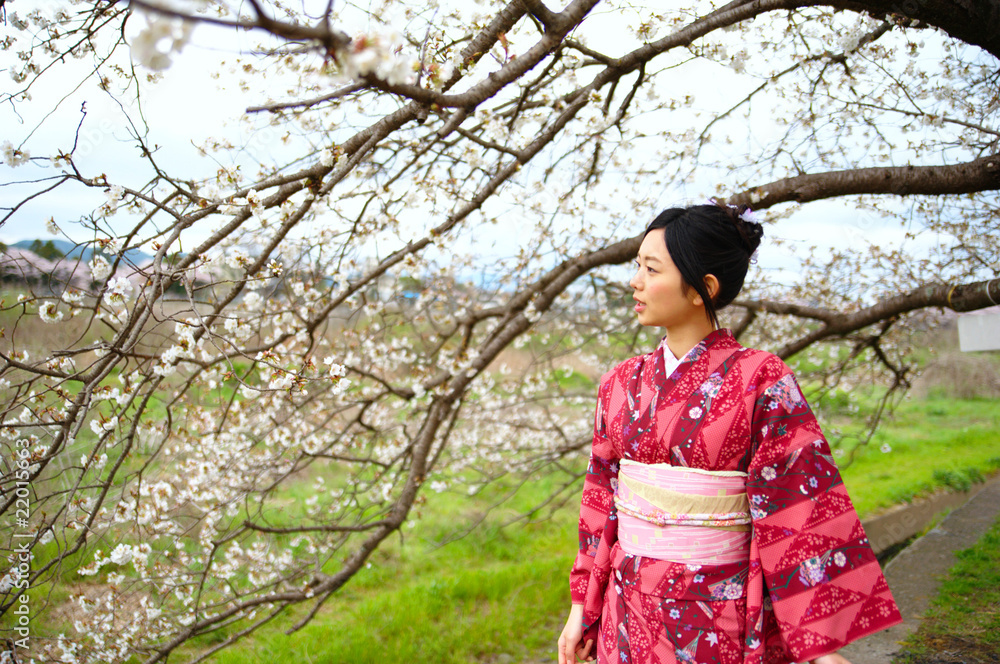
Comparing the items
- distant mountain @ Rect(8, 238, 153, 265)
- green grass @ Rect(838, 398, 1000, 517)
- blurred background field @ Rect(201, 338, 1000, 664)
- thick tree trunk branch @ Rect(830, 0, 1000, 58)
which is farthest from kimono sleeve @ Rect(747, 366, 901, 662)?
green grass @ Rect(838, 398, 1000, 517)

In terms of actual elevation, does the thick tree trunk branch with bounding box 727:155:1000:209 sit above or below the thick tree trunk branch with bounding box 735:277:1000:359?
above

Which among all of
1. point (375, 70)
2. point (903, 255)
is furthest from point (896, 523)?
point (375, 70)

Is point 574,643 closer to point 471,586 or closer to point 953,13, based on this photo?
point 953,13

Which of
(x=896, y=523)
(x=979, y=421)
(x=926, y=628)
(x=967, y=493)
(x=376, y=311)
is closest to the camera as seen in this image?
(x=926, y=628)

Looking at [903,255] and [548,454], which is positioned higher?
[903,255]

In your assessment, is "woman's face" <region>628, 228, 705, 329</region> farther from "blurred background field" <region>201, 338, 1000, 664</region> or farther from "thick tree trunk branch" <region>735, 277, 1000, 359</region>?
"blurred background field" <region>201, 338, 1000, 664</region>

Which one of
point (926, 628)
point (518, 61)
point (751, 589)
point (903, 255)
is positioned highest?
point (903, 255)

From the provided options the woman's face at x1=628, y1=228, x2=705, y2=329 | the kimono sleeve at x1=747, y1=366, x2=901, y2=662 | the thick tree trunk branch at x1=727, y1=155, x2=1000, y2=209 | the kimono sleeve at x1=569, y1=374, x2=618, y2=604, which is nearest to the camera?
the kimono sleeve at x1=747, y1=366, x2=901, y2=662

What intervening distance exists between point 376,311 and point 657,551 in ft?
7.58

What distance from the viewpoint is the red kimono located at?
121 centimetres

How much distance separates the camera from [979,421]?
30.0 ft

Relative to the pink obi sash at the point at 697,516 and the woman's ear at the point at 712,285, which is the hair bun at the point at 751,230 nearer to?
the woman's ear at the point at 712,285

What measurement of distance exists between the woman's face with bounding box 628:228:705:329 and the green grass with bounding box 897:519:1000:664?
2.01 metres

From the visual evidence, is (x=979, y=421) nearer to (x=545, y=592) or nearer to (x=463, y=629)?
(x=545, y=592)
